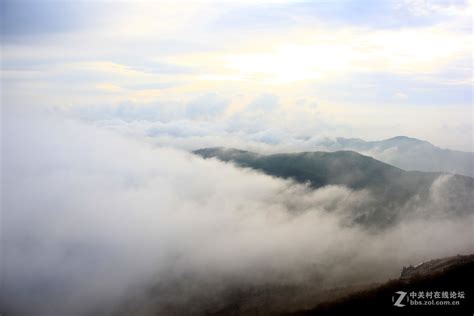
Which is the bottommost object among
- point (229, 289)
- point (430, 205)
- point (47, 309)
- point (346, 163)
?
point (47, 309)

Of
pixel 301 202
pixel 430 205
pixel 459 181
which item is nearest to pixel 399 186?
pixel 430 205

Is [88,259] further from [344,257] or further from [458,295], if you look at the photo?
[458,295]

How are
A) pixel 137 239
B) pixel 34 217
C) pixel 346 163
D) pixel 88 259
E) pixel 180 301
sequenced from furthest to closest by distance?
pixel 346 163 < pixel 34 217 < pixel 137 239 < pixel 88 259 < pixel 180 301

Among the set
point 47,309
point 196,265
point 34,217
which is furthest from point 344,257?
point 34,217

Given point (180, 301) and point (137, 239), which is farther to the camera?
point (137, 239)

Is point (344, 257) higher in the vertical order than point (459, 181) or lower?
lower

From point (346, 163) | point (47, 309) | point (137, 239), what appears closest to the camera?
point (47, 309)

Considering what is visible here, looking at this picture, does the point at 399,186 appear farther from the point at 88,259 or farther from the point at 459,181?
the point at 88,259

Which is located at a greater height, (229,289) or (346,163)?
(346,163)

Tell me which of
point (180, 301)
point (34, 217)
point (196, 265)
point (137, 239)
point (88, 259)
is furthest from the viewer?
point (34, 217)
